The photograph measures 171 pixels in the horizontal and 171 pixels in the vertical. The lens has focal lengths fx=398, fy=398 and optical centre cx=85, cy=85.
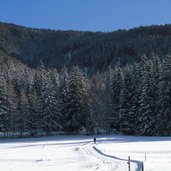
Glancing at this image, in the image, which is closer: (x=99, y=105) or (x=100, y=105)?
(x=99, y=105)

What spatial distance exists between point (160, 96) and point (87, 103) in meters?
16.5

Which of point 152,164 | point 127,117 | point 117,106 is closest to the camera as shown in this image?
point 152,164

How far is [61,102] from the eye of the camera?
76.3 m

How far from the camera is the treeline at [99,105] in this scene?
63969 mm

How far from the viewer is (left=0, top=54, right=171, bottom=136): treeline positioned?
2518 inches

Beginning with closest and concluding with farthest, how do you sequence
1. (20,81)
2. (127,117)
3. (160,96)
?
(160,96)
(127,117)
(20,81)

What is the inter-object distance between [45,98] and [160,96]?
888 inches

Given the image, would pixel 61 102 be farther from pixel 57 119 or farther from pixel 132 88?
pixel 132 88

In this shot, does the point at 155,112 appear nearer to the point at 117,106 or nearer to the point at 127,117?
the point at 127,117

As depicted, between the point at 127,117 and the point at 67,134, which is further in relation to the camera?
the point at 67,134

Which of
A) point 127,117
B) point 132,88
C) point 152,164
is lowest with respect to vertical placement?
point 152,164

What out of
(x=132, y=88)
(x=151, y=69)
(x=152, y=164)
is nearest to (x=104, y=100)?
(x=132, y=88)

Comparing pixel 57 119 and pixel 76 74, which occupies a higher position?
pixel 76 74

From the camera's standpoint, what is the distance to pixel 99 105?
75.8m
